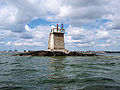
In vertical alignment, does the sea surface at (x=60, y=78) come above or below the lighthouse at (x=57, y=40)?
below

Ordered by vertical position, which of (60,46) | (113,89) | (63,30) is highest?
(63,30)

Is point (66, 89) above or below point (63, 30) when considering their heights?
below

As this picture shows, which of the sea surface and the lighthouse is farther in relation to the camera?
the lighthouse

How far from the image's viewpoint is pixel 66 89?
6.01 meters

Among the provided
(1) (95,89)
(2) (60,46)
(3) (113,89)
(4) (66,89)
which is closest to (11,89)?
(4) (66,89)

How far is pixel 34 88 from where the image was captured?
6.22 meters

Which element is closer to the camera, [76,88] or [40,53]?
[76,88]

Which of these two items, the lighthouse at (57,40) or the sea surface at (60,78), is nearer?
the sea surface at (60,78)

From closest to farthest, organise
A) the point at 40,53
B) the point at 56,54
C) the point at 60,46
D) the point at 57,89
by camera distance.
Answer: the point at 57,89, the point at 56,54, the point at 40,53, the point at 60,46

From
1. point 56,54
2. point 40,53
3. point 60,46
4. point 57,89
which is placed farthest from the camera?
point 60,46

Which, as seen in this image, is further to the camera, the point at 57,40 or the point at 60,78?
the point at 57,40

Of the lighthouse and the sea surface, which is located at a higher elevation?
the lighthouse

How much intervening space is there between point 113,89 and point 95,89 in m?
0.89

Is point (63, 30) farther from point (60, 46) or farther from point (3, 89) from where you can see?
point (3, 89)
